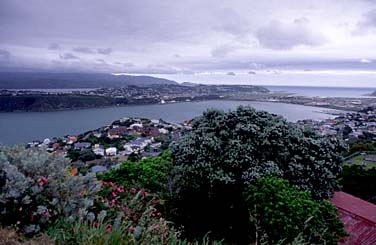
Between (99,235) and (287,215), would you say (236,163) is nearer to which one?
(287,215)

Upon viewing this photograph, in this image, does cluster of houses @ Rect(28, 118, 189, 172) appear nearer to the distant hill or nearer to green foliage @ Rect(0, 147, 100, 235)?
green foliage @ Rect(0, 147, 100, 235)

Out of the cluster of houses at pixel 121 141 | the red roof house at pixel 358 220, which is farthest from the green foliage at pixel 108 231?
the cluster of houses at pixel 121 141

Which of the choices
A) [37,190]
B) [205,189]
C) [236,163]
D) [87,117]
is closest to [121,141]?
[87,117]

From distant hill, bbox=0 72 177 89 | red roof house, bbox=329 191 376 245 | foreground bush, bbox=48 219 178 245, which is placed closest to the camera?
foreground bush, bbox=48 219 178 245

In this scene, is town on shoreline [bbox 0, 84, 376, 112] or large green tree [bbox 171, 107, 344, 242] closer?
large green tree [bbox 171, 107, 344, 242]

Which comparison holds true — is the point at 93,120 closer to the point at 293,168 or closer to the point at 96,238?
the point at 293,168

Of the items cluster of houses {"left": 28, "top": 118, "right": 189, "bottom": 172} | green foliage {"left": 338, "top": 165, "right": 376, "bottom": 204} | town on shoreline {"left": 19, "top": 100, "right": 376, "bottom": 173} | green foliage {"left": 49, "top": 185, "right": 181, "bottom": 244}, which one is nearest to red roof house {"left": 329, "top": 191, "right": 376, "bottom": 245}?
green foliage {"left": 338, "top": 165, "right": 376, "bottom": 204}
